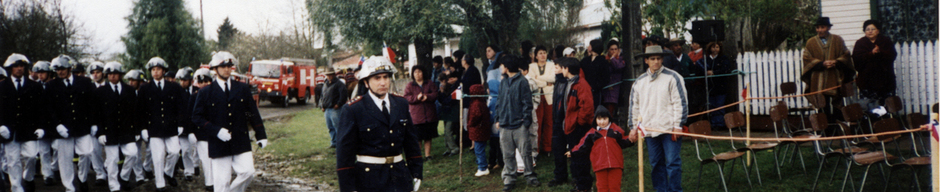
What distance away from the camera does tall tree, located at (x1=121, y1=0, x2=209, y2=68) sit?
2914 cm

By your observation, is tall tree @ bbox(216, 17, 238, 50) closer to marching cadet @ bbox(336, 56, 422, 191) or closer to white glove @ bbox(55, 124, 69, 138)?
white glove @ bbox(55, 124, 69, 138)

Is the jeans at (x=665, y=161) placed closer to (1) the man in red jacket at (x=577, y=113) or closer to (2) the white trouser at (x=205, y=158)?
(1) the man in red jacket at (x=577, y=113)

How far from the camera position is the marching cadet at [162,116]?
8.48 m

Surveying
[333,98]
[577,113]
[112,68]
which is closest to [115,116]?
[112,68]

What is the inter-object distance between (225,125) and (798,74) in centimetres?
908

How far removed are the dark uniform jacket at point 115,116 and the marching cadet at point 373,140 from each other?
5.07 m

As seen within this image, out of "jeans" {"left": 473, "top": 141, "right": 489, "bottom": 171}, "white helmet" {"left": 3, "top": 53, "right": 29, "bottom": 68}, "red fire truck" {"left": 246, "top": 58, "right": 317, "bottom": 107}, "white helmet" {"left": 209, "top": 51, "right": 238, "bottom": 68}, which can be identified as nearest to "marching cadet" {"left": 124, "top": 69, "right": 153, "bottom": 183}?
"white helmet" {"left": 3, "top": 53, "right": 29, "bottom": 68}

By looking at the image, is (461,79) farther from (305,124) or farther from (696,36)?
(305,124)

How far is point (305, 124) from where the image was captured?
1877 cm

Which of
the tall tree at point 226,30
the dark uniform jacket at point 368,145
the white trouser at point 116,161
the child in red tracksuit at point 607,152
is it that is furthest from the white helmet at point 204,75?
the tall tree at point 226,30

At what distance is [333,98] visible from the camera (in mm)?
11969

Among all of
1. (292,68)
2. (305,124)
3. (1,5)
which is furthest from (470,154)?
(292,68)

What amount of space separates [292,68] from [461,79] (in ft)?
69.5

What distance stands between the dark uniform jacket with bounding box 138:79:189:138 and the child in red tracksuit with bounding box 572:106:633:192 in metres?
5.45
